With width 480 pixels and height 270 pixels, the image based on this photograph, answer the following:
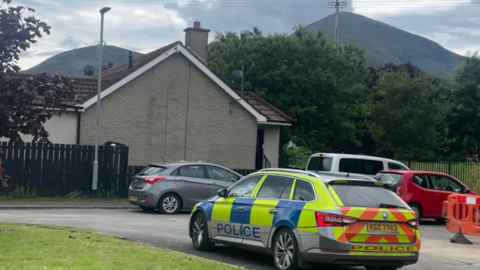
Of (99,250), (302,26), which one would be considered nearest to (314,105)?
(302,26)

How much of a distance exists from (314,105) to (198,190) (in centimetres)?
1756

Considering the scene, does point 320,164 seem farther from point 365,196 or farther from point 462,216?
point 365,196

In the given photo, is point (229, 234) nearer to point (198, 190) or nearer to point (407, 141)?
point (198, 190)

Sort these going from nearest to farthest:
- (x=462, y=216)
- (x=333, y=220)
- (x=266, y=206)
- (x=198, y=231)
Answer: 1. (x=333, y=220)
2. (x=266, y=206)
3. (x=198, y=231)
4. (x=462, y=216)

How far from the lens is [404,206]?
10.8 meters

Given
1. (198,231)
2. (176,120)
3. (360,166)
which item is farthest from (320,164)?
(198,231)

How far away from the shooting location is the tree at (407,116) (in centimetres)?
4356

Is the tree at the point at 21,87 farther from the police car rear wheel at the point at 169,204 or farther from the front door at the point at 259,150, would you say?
the front door at the point at 259,150

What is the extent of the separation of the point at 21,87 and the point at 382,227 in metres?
6.40

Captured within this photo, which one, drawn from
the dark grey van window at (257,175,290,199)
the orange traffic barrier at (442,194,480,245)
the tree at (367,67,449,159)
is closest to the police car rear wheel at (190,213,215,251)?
the dark grey van window at (257,175,290,199)

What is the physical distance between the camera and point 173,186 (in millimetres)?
19906

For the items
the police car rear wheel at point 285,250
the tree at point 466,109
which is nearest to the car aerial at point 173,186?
the police car rear wheel at point 285,250

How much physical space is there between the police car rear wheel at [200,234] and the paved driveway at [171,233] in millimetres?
131

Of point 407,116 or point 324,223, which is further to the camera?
point 407,116
